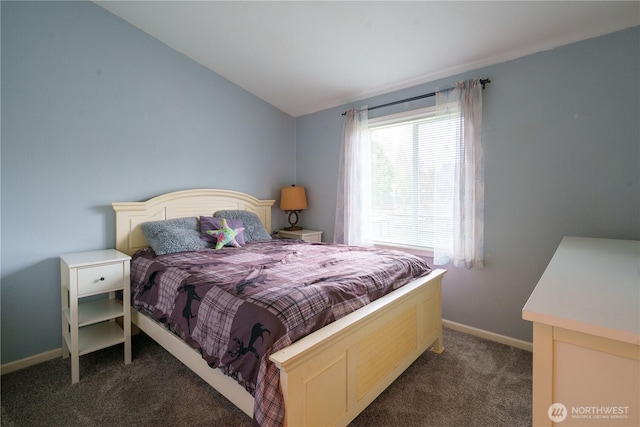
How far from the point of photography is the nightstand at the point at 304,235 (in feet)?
12.2

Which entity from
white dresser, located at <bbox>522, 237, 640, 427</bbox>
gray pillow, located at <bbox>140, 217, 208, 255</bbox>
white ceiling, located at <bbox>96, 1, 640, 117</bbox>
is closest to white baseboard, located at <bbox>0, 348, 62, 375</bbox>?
gray pillow, located at <bbox>140, 217, 208, 255</bbox>

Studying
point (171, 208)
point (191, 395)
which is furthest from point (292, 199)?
point (191, 395)

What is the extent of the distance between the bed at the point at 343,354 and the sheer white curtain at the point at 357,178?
1.23 meters

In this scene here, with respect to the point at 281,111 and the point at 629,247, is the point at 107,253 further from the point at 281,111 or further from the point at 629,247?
the point at 629,247

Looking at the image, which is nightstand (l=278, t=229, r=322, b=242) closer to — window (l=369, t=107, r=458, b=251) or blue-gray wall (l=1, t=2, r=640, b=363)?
window (l=369, t=107, r=458, b=251)

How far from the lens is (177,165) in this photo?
313cm

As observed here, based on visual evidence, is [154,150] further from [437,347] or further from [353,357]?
[437,347]

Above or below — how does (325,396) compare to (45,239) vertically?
below

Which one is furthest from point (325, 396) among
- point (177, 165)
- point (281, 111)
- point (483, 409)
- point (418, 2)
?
point (281, 111)

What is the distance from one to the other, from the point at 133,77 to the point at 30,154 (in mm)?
1057

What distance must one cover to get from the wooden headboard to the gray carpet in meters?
0.96

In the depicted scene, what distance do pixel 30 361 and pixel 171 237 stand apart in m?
1.30

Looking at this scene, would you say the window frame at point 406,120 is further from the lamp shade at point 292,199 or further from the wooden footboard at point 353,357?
the lamp shade at point 292,199

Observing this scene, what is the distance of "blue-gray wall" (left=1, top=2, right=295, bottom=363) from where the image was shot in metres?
2.22
